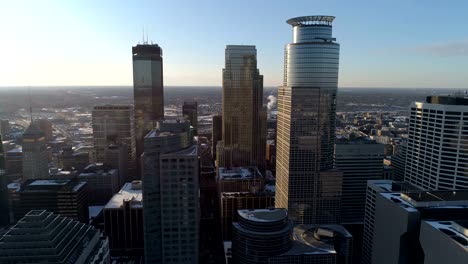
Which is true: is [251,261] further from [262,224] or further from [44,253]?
[44,253]

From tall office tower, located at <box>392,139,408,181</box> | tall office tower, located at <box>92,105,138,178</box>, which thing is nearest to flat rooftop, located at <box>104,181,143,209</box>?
tall office tower, located at <box>92,105,138,178</box>

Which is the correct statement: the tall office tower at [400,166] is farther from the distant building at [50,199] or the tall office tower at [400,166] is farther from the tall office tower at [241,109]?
the distant building at [50,199]

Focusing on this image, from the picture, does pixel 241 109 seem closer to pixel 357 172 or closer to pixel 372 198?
pixel 357 172

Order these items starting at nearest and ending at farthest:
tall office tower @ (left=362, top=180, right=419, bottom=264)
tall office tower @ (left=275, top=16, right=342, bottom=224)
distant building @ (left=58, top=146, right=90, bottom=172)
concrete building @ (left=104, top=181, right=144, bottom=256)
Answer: tall office tower @ (left=362, top=180, right=419, bottom=264)
tall office tower @ (left=275, top=16, right=342, bottom=224)
concrete building @ (left=104, top=181, right=144, bottom=256)
distant building @ (left=58, top=146, right=90, bottom=172)

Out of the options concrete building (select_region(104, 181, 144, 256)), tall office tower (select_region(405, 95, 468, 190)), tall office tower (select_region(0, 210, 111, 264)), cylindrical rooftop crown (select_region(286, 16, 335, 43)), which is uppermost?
cylindrical rooftop crown (select_region(286, 16, 335, 43))

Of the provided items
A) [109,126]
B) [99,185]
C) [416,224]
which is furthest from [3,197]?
[416,224]

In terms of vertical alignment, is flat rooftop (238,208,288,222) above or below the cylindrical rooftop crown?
below

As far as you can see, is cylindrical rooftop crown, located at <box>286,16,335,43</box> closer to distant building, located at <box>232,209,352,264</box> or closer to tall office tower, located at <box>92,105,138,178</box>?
distant building, located at <box>232,209,352,264</box>
